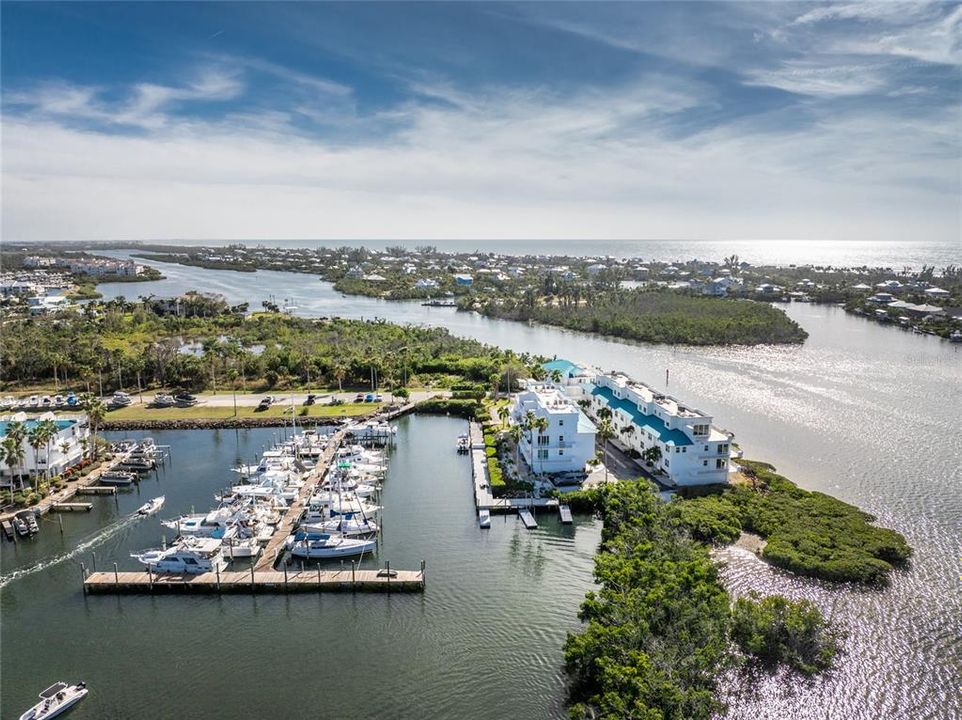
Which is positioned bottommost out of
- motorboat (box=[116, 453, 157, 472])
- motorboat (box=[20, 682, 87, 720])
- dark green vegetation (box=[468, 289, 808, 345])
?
motorboat (box=[20, 682, 87, 720])

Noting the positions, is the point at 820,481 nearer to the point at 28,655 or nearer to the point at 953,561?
the point at 953,561

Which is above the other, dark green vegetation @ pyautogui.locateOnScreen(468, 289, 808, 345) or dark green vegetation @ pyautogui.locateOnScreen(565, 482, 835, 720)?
dark green vegetation @ pyautogui.locateOnScreen(468, 289, 808, 345)

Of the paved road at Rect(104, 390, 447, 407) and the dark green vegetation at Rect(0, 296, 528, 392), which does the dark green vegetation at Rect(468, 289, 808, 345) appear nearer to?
the dark green vegetation at Rect(0, 296, 528, 392)

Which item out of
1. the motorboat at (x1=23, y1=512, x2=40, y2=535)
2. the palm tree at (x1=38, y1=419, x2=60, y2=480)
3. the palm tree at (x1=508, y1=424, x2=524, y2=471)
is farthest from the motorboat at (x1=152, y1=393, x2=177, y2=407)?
the palm tree at (x1=508, y1=424, x2=524, y2=471)

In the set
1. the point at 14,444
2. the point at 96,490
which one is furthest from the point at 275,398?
the point at 14,444

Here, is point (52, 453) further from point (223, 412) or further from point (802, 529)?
point (802, 529)

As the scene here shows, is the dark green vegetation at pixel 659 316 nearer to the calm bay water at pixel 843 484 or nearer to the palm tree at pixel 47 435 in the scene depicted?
the calm bay water at pixel 843 484

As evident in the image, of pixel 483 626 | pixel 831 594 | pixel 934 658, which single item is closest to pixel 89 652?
pixel 483 626
